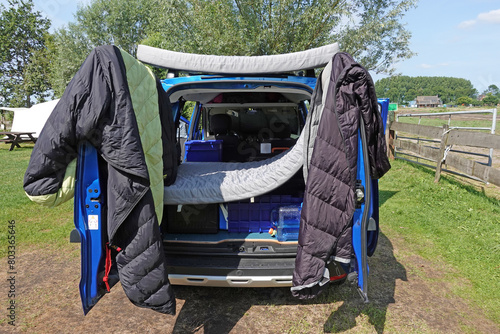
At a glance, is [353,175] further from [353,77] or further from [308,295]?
[308,295]

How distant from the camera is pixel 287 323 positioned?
2.69 m

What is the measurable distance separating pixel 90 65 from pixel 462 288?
371cm

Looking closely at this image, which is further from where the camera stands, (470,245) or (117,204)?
(470,245)

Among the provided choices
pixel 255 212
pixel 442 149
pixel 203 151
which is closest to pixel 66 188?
pixel 255 212

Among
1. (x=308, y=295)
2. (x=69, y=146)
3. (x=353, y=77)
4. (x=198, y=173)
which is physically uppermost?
(x=353, y=77)

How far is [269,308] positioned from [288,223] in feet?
2.52

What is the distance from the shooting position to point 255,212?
2.95m

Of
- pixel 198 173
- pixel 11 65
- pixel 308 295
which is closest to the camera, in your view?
pixel 308 295

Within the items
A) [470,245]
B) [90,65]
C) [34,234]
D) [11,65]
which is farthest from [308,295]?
[11,65]

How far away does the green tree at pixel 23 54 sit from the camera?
3031 cm

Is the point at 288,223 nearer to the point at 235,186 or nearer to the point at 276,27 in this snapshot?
the point at 235,186

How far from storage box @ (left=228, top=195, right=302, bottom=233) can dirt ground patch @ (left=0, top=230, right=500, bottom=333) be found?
0.67m

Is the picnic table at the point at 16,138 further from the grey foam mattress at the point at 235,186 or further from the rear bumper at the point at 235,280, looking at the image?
the rear bumper at the point at 235,280

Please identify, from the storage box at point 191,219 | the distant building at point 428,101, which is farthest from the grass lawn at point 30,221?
the distant building at point 428,101
